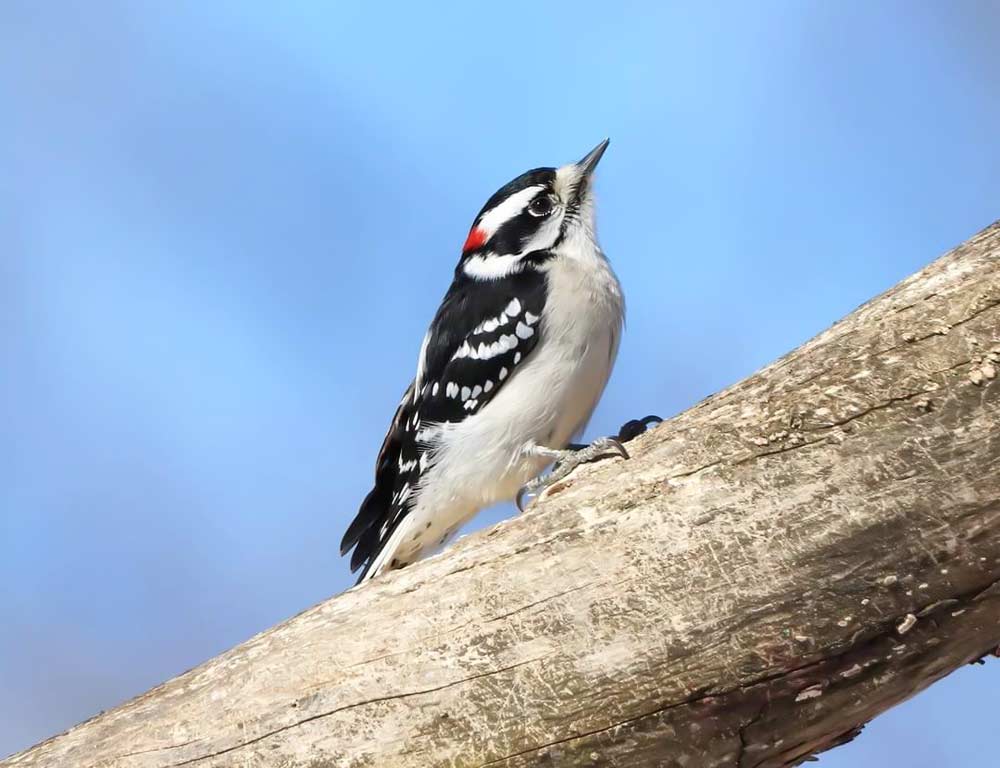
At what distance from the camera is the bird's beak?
4.97 meters

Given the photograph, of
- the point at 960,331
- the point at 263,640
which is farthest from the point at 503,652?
the point at 960,331

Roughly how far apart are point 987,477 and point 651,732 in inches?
38.9

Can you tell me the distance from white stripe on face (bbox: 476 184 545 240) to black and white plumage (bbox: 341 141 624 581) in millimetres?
10

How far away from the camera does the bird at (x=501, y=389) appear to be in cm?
436

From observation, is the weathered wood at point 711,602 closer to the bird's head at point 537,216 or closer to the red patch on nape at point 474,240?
the bird's head at point 537,216

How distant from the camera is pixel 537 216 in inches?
193

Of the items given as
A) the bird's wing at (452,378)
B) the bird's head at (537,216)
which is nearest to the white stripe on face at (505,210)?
the bird's head at (537,216)

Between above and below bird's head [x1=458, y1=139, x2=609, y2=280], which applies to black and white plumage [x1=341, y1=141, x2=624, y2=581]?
below

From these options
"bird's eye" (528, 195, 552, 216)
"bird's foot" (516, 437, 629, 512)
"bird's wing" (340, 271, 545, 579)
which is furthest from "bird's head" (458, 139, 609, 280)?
"bird's foot" (516, 437, 629, 512)

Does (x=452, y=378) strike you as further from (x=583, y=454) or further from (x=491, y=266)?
(x=583, y=454)

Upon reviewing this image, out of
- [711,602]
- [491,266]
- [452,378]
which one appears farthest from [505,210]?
[711,602]

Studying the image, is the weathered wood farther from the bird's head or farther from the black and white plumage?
the bird's head

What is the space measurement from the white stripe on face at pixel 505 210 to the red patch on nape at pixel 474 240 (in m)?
0.02

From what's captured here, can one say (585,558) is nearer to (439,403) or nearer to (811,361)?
(811,361)
